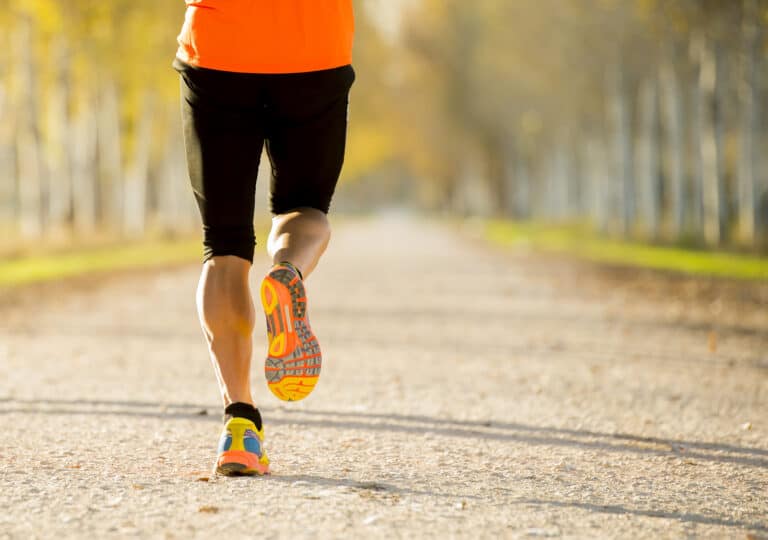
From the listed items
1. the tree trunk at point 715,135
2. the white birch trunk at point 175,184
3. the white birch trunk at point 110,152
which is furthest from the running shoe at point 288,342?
the white birch trunk at point 175,184

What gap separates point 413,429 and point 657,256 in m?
17.2

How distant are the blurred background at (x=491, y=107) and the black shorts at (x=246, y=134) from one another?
51.0 feet

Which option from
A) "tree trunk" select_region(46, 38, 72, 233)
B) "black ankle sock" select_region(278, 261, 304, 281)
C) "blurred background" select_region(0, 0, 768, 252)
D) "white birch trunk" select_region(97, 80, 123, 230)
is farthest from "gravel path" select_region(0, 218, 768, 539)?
"white birch trunk" select_region(97, 80, 123, 230)

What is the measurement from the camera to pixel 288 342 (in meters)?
Result: 3.82

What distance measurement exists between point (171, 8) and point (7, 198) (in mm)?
61214

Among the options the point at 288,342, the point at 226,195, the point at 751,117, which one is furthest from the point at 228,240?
the point at 751,117

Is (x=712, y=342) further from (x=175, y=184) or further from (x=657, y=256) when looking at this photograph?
(x=175, y=184)

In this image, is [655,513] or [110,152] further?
[110,152]

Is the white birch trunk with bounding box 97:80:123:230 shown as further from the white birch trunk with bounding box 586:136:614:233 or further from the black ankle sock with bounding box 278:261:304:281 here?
the black ankle sock with bounding box 278:261:304:281

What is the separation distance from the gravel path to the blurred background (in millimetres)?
10983

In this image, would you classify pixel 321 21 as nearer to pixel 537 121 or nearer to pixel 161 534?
pixel 161 534

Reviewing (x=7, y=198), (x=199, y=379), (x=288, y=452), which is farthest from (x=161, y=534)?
(x=7, y=198)

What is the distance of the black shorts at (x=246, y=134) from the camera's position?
405cm

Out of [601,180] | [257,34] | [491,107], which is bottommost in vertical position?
[257,34]
